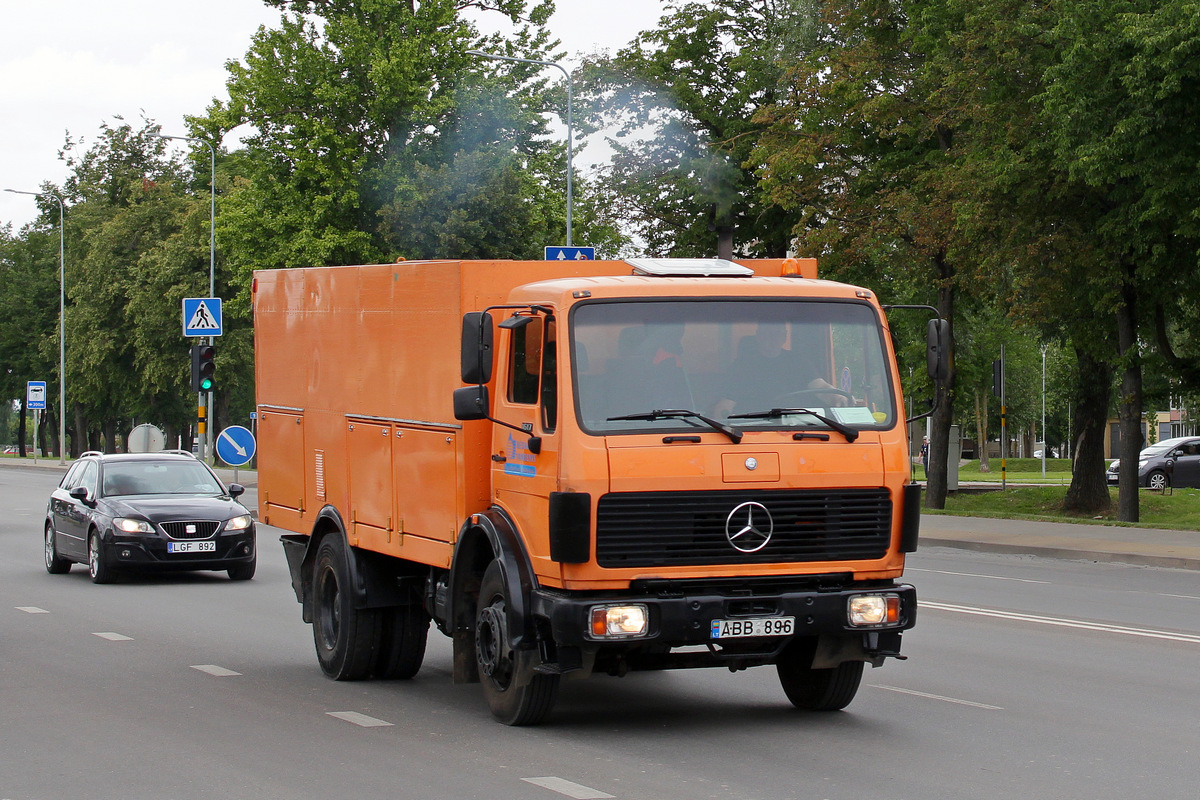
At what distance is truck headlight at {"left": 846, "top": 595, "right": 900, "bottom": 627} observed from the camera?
812 centimetres

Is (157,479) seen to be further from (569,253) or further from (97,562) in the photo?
(569,253)

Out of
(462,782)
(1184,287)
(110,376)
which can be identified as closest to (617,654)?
(462,782)

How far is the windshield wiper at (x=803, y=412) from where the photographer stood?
8131 mm

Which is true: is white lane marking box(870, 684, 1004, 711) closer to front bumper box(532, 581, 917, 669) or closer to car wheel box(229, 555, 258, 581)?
front bumper box(532, 581, 917, 669)

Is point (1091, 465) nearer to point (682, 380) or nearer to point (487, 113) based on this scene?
point (487, 113)

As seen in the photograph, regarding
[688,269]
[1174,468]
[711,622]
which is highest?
[688,269]

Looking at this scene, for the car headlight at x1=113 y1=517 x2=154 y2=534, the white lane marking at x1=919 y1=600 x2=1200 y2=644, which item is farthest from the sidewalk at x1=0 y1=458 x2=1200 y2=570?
the car headlight at x1=113 y1=517 x2=154 y2=534

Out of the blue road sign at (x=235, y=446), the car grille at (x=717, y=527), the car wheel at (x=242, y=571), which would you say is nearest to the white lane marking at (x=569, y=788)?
the car grille at (x=717, y=527)

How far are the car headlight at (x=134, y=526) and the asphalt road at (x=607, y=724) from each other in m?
3.30

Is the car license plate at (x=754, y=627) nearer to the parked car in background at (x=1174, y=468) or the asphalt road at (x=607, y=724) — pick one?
the asphalt road at (x=607, y=724)

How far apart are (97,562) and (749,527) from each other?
11622mm

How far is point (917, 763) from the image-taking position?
7.54 m

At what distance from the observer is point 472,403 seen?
8367 millimetres

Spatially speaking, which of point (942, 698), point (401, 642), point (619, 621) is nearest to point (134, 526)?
point (401, 642)
